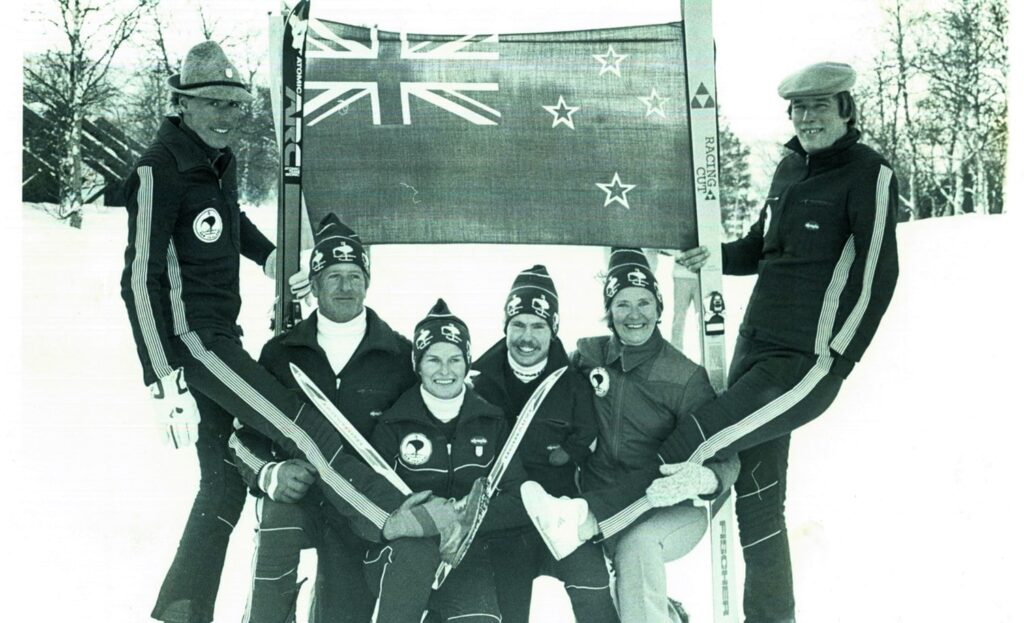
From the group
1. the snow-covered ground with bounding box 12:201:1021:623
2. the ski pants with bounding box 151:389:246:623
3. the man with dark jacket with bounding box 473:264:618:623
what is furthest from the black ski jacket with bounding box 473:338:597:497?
the ski pants with bounding box 151:389:246:623

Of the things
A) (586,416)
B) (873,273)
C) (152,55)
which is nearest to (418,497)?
(586,416)

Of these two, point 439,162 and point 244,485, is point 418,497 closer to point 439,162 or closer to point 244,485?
point 244,485

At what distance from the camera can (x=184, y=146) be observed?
12.1 ft

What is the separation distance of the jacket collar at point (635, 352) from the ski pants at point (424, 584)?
2.83 ft

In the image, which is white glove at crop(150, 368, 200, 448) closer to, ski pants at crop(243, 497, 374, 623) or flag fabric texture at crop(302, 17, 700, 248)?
ski pants at crop(243, 497, 374, 623)

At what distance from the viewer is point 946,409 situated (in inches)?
180

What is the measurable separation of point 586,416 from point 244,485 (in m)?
1.33

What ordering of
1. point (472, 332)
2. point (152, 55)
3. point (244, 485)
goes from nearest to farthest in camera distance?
point (244, 485), point (472, 332), point (152, 55)

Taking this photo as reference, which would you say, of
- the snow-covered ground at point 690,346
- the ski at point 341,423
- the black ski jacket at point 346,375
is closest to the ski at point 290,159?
the black ski jacket at point 346,375

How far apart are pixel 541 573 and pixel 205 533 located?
4.11 feet

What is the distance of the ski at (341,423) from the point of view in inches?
145

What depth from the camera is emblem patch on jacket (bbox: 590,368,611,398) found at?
12.7 feet

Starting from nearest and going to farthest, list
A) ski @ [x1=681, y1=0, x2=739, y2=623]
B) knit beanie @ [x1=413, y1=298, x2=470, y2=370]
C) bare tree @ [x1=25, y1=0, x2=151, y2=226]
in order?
knit beanie @ [x1=413, y1=298, x2=470, y2=370] → ski @ [x1=681, y1=0, x2=739, y2=623] → bare tree @ [x1=25, y1=0, x2=151, y2=226]

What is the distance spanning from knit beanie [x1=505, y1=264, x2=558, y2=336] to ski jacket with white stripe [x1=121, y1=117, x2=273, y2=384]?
1.06 meters
